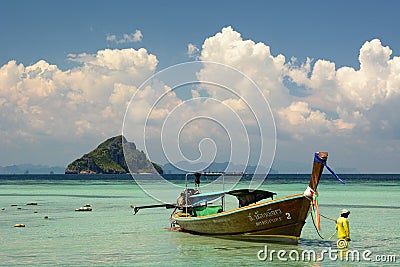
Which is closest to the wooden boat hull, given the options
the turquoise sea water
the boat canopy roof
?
the turquoise sea water

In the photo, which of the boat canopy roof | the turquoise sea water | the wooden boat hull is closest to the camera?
the turquoise sea water

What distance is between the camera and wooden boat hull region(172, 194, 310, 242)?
63.1 feet

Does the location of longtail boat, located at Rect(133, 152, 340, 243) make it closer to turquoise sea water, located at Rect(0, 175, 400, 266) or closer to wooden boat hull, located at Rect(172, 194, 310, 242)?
wooden boat hull, located at Rect(172, 194, 310, 242)

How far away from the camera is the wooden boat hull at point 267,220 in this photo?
1922 cm

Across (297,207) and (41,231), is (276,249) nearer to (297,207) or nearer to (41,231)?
(297,207)

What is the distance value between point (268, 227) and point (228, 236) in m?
2.21

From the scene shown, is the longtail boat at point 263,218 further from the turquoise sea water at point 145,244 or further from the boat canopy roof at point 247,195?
the turquoise sea water at point 145,244

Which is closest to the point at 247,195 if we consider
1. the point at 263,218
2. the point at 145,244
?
the point at 263,218

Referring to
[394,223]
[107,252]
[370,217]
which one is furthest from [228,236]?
[370,217]

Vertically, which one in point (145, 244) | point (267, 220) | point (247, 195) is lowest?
point (145, 244)

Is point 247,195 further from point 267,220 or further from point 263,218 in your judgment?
point 267,220

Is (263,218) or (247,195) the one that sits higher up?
(247,195)

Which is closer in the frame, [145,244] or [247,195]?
[145,244]

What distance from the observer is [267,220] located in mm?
19859
